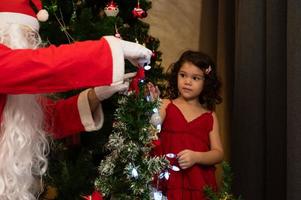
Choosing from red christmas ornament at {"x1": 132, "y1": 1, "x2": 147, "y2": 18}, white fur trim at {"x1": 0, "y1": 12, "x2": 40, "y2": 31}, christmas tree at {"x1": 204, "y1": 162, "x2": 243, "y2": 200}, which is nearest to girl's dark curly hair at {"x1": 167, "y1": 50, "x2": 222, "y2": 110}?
red christmas ornament at {"x1": 132, "y1": 1, "x2": 147, "y2": 18}

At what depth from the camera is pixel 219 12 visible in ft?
8.31

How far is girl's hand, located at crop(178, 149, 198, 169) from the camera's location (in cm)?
164

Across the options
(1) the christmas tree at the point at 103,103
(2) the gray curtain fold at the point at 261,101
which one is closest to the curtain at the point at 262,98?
(2) the gray curtain fold at the point at 261,101

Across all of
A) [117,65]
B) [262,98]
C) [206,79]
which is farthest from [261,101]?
[117,65]

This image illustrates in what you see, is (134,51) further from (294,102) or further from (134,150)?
(294,102)

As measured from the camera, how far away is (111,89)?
127cm

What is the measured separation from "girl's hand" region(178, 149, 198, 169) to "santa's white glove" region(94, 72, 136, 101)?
18.4 inches

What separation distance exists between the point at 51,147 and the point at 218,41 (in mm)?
1414

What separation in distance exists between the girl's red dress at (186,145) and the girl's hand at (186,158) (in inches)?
1.5

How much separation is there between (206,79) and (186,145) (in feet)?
0.99

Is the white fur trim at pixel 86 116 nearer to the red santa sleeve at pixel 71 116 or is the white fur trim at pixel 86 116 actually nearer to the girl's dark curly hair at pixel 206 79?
the red santa sleeve at pixel 71 116

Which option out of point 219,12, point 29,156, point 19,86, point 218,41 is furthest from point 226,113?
point 19,86

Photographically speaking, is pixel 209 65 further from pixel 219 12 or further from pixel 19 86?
pixel 19 86

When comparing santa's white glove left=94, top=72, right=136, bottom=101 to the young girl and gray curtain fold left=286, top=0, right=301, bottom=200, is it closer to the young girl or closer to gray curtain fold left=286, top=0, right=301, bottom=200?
the young girl
